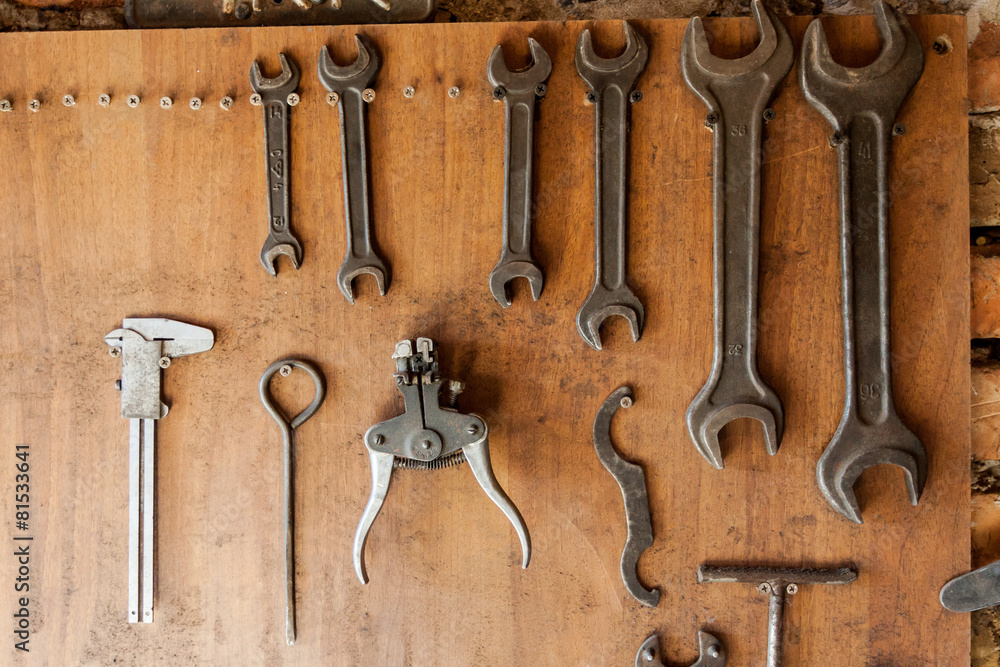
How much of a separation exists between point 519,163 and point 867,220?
493 millimetres

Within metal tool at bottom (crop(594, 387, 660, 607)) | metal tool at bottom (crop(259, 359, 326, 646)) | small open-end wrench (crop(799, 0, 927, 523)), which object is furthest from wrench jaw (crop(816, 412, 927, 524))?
metal tool at bottom (crop(259, 359, 326, 646))

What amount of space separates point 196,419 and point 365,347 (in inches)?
11.2

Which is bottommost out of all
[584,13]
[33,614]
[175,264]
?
[33,614]

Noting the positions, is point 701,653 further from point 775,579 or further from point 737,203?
point 737,203

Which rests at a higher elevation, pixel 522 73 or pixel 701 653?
pixel 522 73

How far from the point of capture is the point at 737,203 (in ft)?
3.09

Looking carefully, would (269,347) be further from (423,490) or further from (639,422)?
(639,422)

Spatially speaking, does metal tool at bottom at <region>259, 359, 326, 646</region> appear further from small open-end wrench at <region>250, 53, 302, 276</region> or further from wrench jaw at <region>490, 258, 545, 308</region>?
wrench jaw at <region>490, 258, 545, 308</region>

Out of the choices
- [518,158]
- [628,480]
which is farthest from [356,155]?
[628,480]

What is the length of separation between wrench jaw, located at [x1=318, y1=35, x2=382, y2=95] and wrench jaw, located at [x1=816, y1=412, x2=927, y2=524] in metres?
0.84

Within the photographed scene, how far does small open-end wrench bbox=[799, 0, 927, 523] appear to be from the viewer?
0.92 metres

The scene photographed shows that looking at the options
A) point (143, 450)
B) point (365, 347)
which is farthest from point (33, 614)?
point (365, 347)

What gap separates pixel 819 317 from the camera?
96 centimetres

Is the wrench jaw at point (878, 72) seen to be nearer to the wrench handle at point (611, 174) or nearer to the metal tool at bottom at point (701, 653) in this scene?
the wrench handle at point (611, 174)
